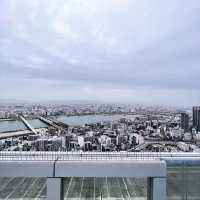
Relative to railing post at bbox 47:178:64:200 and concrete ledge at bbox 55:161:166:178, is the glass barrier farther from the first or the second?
railing post at bbox 47:178:64:200

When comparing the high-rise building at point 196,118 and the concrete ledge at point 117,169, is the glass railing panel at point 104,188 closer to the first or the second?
the concrete ledge at point 117,169

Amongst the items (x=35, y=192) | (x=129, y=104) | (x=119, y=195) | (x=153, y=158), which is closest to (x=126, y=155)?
(x=153, y=158)

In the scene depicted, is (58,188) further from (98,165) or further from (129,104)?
(129,104)

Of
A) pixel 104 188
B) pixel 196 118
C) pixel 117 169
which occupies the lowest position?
pixel 196 118

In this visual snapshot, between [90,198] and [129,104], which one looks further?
[129,104]

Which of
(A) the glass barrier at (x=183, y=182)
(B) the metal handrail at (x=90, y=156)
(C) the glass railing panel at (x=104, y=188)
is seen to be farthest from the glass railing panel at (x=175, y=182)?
(C) the glass railing panel at (x=104, y=188)

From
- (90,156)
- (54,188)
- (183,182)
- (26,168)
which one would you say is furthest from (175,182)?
(26,168)

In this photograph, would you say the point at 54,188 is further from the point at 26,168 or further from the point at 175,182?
the point at 175,182
